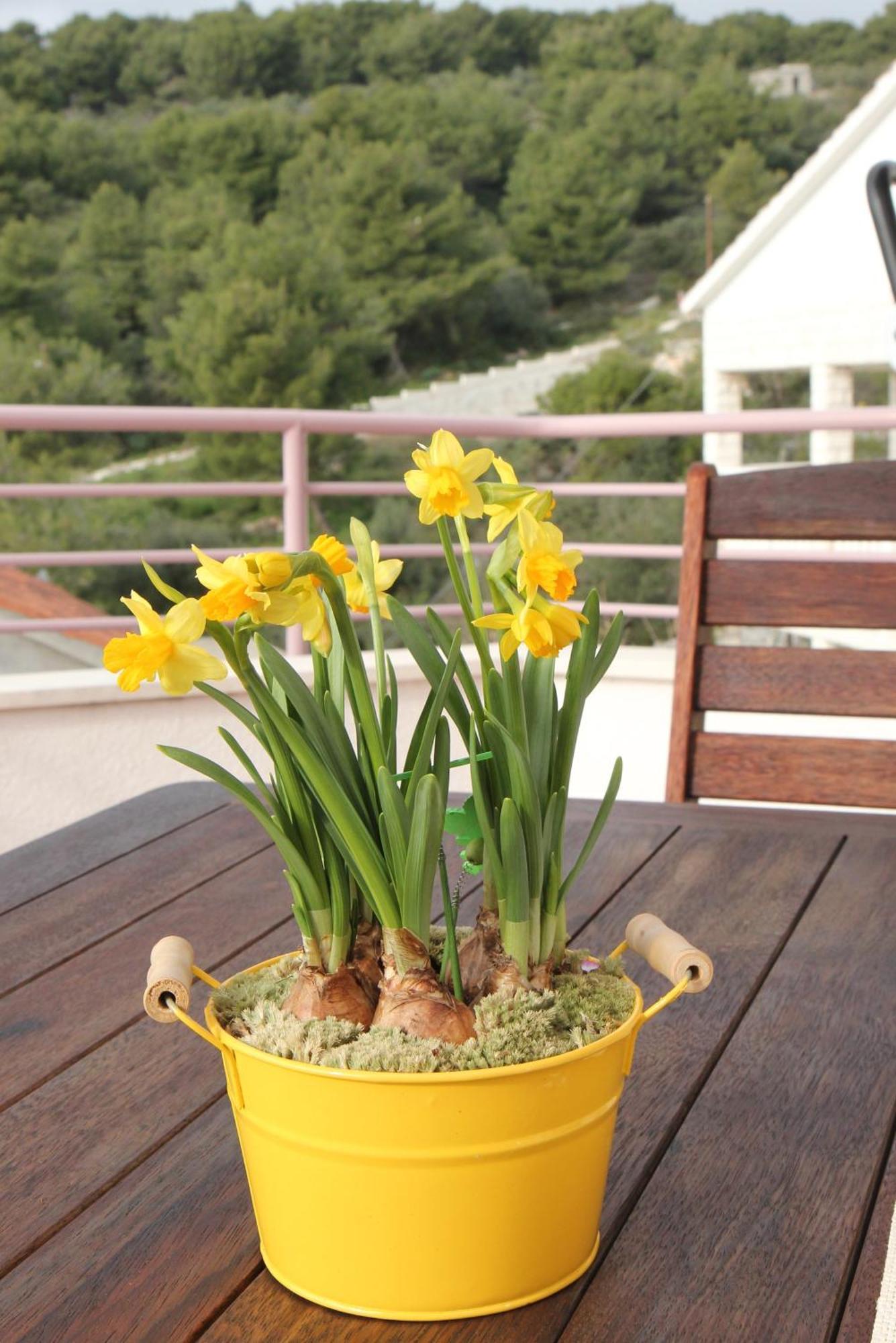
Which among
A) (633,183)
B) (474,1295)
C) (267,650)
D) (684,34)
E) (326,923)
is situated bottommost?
(474,1295)

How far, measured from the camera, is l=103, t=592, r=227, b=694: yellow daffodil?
44 centimetres

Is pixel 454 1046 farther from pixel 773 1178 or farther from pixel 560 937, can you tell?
pixel 773 1178

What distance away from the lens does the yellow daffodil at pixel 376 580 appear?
52 cm

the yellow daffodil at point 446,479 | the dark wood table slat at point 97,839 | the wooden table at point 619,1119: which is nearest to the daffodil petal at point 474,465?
the yellow daffodil at point 446,479

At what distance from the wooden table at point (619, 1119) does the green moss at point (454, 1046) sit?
6cm

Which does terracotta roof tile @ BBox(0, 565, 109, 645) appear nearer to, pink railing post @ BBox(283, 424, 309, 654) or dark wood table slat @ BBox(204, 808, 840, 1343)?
pink railing post @ BBox(283, 424, 309, 654)

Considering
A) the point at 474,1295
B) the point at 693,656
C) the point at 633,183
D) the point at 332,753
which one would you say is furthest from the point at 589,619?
the point at 633,183

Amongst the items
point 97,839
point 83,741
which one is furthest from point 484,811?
point 83,741

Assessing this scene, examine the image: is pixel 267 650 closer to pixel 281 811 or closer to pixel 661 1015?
pixel 281 811

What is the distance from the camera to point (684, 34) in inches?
1332

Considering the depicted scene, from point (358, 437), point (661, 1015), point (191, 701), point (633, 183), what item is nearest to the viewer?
point (661, 1015)

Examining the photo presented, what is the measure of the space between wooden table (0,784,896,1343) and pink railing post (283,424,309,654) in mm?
1633

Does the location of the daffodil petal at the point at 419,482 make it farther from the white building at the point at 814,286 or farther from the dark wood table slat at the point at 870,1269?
the white building at the point at 814,286

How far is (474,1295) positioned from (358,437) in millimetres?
27451
